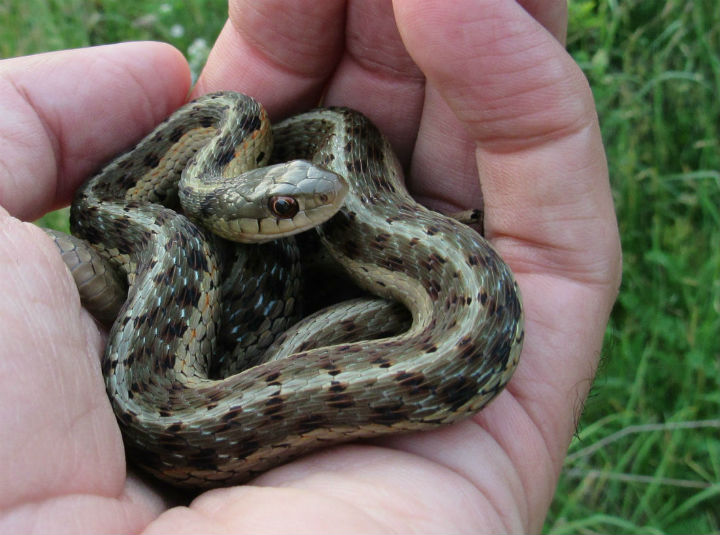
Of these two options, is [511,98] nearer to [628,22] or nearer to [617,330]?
[617,330]

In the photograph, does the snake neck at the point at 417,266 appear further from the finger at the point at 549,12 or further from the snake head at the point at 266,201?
the finger at the point at 549,12

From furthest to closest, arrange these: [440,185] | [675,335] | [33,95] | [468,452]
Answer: [675,335]
[440,185]
[33,95]
[468,452]

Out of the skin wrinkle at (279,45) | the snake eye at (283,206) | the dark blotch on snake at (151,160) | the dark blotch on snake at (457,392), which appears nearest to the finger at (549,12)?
the skin wrinkle at (279,45)

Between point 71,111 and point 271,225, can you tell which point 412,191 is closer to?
point 271,225

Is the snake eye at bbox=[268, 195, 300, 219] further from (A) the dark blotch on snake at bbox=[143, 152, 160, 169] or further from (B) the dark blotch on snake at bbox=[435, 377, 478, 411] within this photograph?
(B) the dark blotch on snake at bbox=[435, 377, 478, 411]

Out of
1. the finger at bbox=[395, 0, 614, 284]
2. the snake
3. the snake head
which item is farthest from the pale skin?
the snake head

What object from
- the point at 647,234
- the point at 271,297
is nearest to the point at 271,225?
the point at 271,297

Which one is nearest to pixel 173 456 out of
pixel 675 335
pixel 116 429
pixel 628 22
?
pixel 116 429
